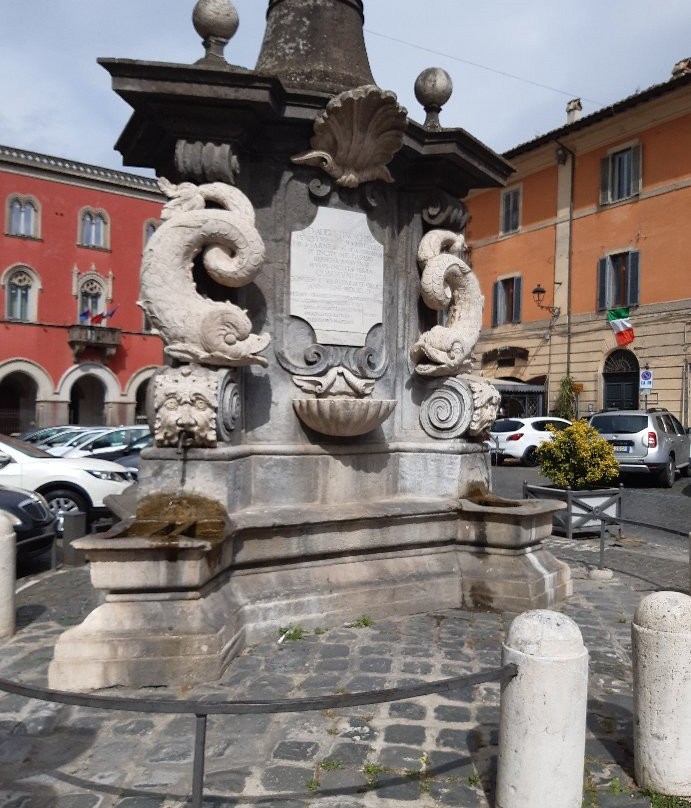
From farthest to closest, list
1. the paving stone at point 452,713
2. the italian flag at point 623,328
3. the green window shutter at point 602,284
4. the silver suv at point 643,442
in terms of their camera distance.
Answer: the green window shutter at point 602,284 < the italian flag at point 623,328 < the silver suv at point 643,442 < the paving stone at point 452,713

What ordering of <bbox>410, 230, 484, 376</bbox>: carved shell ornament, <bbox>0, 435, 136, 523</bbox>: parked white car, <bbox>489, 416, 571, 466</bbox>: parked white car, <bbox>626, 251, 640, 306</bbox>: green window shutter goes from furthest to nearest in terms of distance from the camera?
<bbox>626, 251, 640, 306</bbox>: green window shutter < <bbox>489, 416, 571, 466</bbox>: parked white car < <bbox>0, 435, 136, 523</bbox>: parked white car < <bbox>410, 230, 484, 376</bbox>: carved shell ornament

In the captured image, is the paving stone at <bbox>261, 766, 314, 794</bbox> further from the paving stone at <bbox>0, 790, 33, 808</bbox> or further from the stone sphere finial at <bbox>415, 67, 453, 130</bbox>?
the stone sphere finial at <bbox>415, 67, 453, 130</bbox>

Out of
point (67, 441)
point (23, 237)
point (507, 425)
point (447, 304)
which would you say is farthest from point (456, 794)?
point (23, 237)

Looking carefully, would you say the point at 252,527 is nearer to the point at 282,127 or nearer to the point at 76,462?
the point at 282,127

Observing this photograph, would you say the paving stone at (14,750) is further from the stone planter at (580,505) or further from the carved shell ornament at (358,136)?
the stone planter at (580,505)

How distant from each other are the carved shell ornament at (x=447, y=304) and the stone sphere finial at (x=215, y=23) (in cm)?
203

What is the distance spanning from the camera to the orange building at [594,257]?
2248 centimetres

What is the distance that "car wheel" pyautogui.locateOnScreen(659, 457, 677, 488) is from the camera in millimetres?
14727

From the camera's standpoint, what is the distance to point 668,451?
1487cm

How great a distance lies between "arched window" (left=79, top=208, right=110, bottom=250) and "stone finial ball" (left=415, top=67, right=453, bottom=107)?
105 feet

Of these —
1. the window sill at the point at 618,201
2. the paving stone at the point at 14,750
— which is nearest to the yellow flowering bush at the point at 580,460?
the paving stone at the point at 14,750

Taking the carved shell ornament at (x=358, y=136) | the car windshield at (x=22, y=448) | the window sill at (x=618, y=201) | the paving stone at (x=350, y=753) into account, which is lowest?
the paving stone at (x=350, y=753)

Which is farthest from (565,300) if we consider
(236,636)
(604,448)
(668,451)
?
(236,636)

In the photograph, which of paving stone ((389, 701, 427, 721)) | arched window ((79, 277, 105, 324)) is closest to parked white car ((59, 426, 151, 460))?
paving stone ((389, 701, 427, 721))
